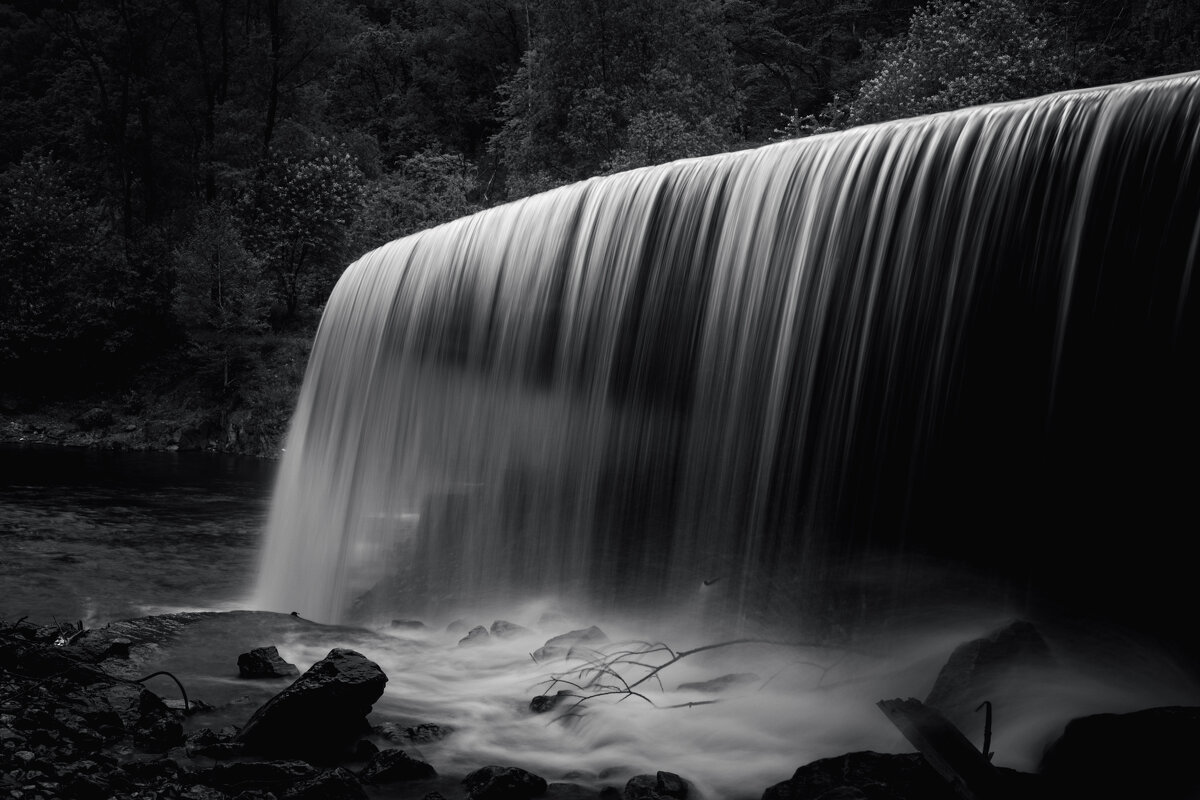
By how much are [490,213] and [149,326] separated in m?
25.9

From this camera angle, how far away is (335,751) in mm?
5016

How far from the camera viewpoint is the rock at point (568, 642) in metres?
7.39

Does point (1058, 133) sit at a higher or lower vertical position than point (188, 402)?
higher

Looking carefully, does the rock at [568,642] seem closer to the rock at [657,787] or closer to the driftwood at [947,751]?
the rock at [657,787]

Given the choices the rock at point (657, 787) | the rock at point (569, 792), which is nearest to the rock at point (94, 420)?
the rock at point (569, 792)

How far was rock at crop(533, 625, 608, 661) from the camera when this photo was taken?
7387 millimetres

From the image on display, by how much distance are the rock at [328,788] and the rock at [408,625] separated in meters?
5.16

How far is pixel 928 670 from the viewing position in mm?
5672

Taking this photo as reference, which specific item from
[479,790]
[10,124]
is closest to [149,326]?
[10,124]

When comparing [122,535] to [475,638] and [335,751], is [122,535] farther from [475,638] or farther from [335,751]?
[335,751]

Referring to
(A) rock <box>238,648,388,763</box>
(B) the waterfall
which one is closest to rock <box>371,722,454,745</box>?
(A) rock <box>238,648,388,763</box>

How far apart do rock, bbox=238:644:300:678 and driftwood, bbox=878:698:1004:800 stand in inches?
174

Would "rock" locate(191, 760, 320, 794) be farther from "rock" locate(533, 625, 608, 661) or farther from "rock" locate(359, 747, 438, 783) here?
"rock" locate(533, 625, 608, 661)

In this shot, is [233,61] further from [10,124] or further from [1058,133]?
[1058,133]
